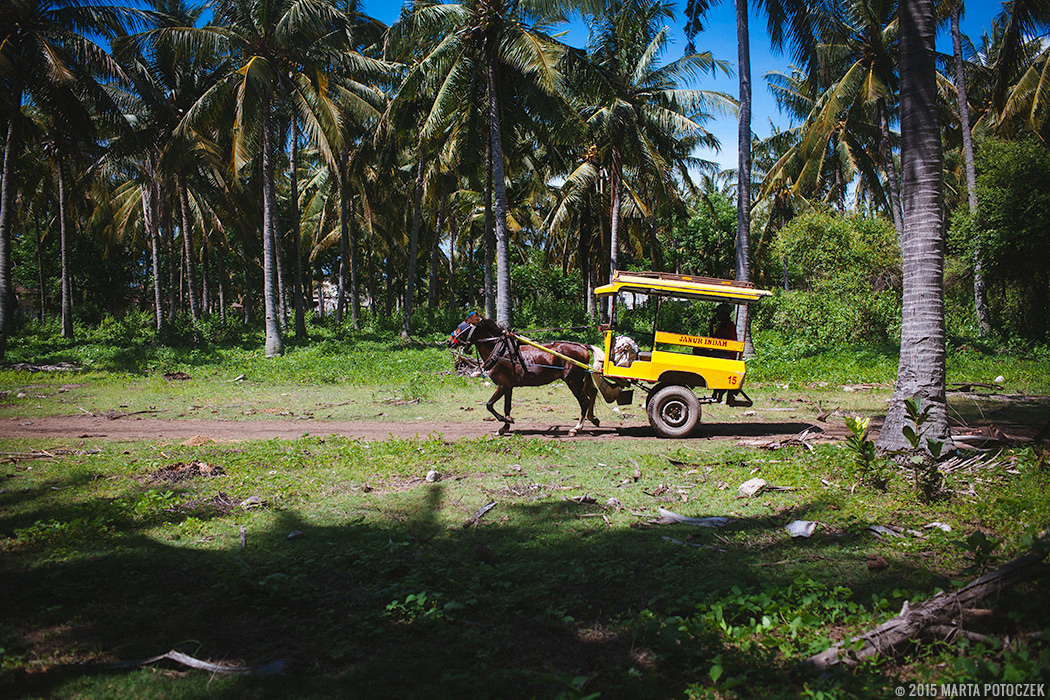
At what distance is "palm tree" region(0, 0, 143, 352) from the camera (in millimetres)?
18719

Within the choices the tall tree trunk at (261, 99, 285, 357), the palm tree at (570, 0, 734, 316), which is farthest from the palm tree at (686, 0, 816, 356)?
the tall tree trunk at (261, 99, 285, 357)

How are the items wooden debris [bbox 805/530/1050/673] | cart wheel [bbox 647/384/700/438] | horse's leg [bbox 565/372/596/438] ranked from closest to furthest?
wooden debris [bbox 805/530/1050/673], cart wheel [bbox 647/384/700/438], horse's leg [bbox 565/372/596/438]

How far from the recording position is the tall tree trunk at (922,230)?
770cm

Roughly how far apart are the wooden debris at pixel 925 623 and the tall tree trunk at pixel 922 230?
415 cm

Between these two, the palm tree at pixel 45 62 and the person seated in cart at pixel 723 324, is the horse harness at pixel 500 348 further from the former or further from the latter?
the palm tree at pixel 45 62

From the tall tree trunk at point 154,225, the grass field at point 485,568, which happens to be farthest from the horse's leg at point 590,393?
the tall tree trunk at point 154,225

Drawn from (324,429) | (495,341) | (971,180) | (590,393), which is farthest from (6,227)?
(971,180)

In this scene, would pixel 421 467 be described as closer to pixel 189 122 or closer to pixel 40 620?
pixel 40 620

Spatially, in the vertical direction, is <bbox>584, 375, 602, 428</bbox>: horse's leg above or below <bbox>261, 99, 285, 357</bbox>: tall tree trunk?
below

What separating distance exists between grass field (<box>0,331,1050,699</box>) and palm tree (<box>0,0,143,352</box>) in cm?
1487

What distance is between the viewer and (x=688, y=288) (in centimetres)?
967

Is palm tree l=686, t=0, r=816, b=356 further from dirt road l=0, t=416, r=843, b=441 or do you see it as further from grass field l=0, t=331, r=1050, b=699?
grass field l=0, t=331, r=1050, b=699

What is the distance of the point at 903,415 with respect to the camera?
25.6ft

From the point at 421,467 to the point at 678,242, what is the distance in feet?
104
